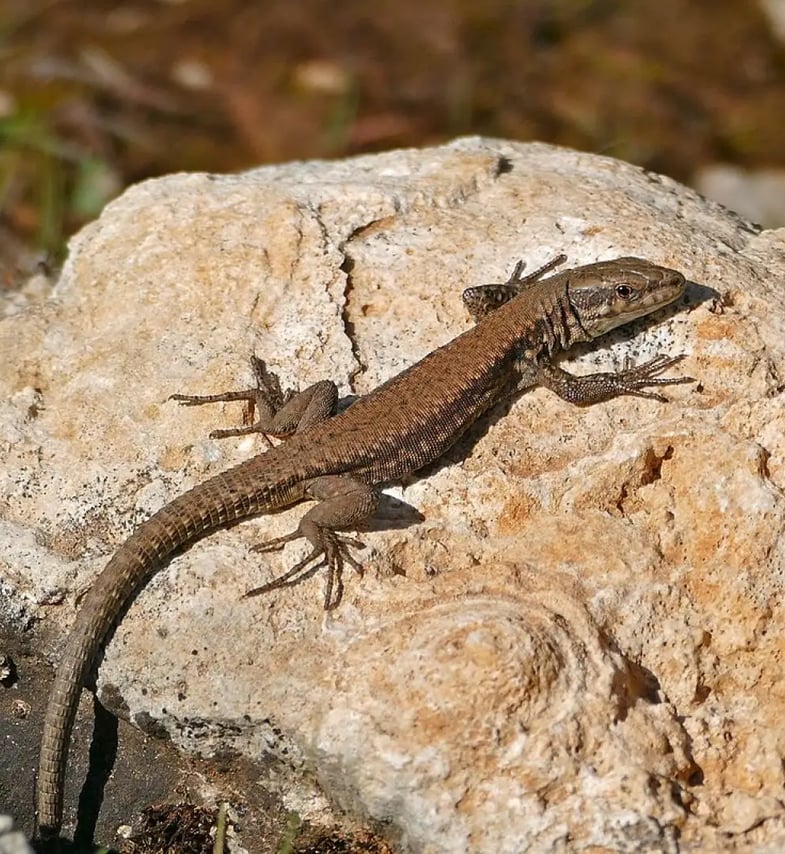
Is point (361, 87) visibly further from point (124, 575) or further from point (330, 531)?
point (124, 575)

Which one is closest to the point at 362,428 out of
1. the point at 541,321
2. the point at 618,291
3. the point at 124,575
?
the point at 541,321

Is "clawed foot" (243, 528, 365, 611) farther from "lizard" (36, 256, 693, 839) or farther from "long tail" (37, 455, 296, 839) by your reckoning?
"long tail" (37, 455, 296, 839)

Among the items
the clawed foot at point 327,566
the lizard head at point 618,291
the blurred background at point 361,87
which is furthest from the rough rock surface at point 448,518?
the blurred background at point 361,87

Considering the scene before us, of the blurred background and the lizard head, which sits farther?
the blurred background

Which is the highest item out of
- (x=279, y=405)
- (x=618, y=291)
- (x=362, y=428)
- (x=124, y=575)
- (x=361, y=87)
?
(x=361, y=87)

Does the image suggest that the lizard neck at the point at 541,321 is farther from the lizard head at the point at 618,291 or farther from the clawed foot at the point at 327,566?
the clawed foot at the point at 327,566

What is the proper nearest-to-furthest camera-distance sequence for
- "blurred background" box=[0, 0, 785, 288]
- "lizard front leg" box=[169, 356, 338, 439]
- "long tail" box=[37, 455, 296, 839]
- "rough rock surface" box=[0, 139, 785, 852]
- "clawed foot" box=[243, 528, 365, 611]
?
"rough rock surface" box=[0, 139, 785, 852] → "long tail" box=[37, 455, 296, 839] → "clawed foot" box=[243, 528, 365, 611] → "lizard front leg" box=[169, 356, 338, 439] → "blurred background" box=[0, 0, 785, 288]

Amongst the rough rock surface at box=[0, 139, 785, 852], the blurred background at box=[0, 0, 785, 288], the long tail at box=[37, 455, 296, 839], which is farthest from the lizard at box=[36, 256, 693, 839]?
the blurred background at box=[0, 0, 785, 288]
